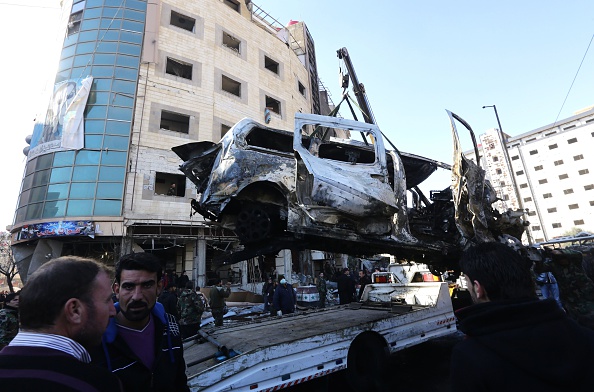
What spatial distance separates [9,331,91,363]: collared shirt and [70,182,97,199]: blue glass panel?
16.0 metres

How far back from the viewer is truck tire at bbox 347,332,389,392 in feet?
12.6

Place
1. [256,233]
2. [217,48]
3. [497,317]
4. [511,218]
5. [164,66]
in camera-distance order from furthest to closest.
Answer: [217,48]
[164,66]
[511,218]
[256,233]
[497,317]

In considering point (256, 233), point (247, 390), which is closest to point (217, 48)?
point (256, 233)

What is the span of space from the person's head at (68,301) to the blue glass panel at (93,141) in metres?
16.8

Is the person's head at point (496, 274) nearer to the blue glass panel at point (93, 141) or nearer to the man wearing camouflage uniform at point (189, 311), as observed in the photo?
the man wearing camouflage uniform at point (189, 311)

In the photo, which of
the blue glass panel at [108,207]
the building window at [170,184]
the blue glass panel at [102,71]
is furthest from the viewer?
the building window at [170,184]

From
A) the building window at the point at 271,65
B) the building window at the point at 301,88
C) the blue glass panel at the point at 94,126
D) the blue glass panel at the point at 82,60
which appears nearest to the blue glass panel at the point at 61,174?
the blue glass panel at the point at 94,126

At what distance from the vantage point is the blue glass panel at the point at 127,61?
53.5ft

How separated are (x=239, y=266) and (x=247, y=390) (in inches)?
597

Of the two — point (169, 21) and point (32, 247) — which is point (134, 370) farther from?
point (169, 21)

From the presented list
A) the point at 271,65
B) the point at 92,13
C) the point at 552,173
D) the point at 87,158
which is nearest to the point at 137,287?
the point at 87,158

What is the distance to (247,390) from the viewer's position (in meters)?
2.89

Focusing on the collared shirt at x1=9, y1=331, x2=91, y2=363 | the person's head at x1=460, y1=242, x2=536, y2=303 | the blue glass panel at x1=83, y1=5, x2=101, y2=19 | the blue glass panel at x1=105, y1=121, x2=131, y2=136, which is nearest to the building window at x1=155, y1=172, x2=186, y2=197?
the blue glass panel at x1=105, y1=121, x2=131, y2=136

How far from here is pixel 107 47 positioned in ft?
54.3
